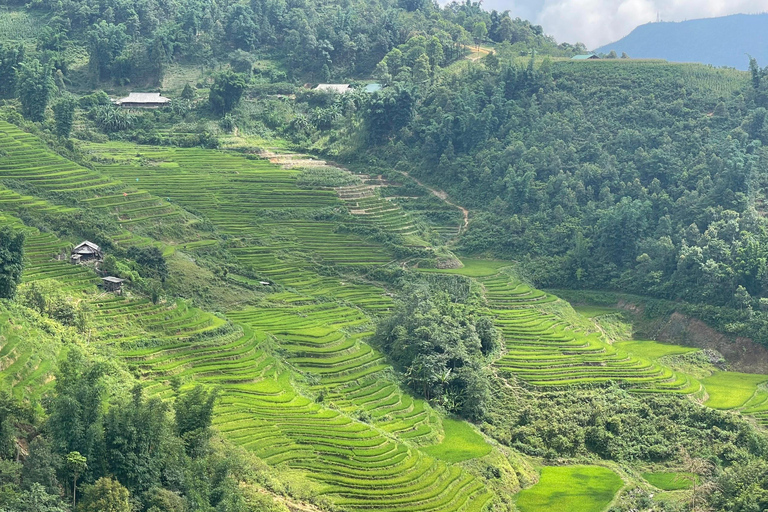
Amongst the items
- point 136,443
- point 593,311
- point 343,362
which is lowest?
point 343,362

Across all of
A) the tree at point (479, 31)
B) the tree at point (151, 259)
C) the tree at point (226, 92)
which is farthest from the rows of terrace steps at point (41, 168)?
the tree at point (479, 31)

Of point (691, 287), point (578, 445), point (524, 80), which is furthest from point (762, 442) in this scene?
point (524, 80)

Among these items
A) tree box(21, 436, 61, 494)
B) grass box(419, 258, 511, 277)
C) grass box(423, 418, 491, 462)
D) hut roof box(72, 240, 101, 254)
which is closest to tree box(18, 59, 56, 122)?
hut roof box(72, 240, 101, 254)

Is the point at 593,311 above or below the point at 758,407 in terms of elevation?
above

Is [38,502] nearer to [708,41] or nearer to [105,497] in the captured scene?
[105,497]

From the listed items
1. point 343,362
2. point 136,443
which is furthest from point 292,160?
point 136,443

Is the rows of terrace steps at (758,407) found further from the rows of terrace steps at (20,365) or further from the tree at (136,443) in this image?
the rows of terrace steps at (20,365)
